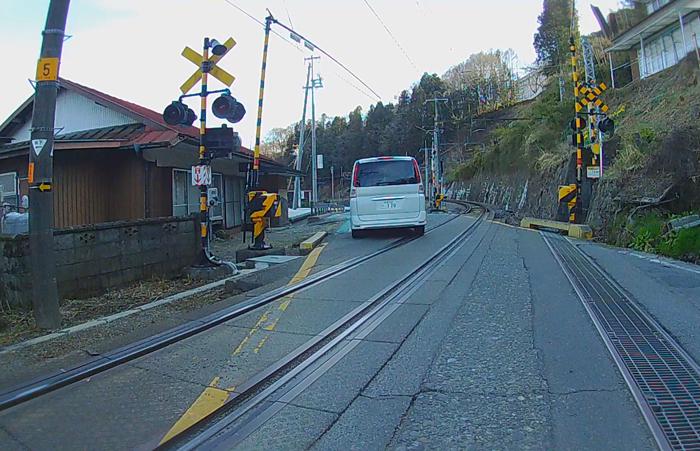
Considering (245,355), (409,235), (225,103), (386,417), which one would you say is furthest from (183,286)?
(409,235)

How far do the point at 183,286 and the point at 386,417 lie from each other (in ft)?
20.6

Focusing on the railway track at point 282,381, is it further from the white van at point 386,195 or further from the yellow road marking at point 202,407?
the white van at point 386,195

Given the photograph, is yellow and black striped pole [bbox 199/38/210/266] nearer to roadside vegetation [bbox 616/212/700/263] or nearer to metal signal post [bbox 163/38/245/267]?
metal signal post [bbox 163/38/245/267]

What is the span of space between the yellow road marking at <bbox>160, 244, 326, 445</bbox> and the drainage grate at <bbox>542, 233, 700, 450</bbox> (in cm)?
289

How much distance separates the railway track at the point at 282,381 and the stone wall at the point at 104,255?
159 inches

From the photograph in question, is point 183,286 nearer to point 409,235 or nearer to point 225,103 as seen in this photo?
point 225,103

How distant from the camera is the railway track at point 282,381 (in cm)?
340

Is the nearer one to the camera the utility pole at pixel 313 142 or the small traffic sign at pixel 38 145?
the small traffic sign at pixel 38 145

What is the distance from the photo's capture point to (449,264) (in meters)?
9.73

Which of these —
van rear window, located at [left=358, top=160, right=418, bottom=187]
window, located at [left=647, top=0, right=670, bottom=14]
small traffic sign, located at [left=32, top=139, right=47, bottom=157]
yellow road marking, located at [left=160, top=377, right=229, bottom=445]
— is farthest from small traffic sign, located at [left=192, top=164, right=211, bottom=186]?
window, located at [left=647, top=0, right=670, bottom=14]

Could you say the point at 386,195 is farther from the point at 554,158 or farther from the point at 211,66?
the point at 554,158

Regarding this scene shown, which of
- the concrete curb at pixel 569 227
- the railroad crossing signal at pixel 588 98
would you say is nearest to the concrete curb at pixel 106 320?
the concrete curb at pixel 569 227

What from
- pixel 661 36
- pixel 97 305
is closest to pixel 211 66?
pixel 97 305

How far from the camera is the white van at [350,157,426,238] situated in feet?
44.8
